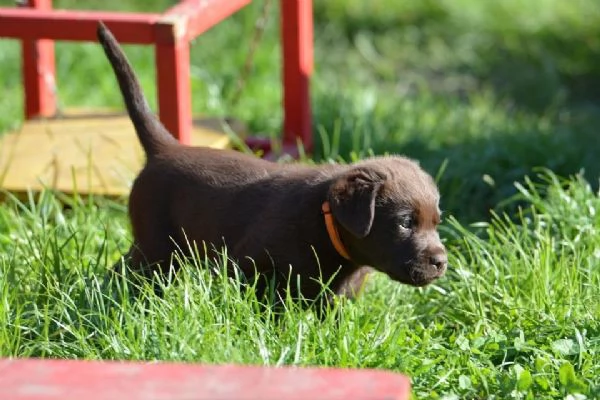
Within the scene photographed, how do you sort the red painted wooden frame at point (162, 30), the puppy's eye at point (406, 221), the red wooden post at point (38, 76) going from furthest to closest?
1. the red wooden post at point (38, 76)
2. the red painted wooden frame at point (162, 30)
3. the puppy's eye at point (406, 221)

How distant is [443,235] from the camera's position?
558 centimetres

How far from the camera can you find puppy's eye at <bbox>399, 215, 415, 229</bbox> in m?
4.45

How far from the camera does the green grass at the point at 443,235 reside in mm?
4129

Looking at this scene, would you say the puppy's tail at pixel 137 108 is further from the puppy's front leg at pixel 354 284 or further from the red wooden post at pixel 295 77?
the red wooden post at pixel 295 77

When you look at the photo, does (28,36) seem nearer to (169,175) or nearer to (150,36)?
(150,36)

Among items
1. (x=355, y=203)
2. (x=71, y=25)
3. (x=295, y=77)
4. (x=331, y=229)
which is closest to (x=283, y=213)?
(x=331, y=229)

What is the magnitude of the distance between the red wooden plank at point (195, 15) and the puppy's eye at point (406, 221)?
4.87ft

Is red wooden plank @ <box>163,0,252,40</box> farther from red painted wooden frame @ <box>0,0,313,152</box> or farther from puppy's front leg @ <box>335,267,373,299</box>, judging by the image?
puppy's front leg @ <box>335,267,373,299</box>

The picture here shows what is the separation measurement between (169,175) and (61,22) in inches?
45.1

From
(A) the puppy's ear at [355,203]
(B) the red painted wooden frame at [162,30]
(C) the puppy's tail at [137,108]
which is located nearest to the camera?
(A) the puppy's ear at [355,203]

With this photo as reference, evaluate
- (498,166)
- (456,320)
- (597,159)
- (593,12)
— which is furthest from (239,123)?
(593,12)

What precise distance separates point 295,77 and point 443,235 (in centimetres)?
176

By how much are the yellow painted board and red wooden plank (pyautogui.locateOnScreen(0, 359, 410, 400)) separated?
2.64 metres

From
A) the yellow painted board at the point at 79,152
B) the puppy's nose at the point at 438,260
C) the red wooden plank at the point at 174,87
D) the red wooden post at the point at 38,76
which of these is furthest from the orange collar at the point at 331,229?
the red wooden post at the point at 38,76
